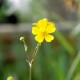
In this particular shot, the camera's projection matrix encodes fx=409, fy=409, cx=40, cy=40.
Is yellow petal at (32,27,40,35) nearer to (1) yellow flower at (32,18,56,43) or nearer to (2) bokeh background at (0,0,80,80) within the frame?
(1) yellow flower at (32,18,56,43)

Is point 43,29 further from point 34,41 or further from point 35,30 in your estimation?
point 34,41

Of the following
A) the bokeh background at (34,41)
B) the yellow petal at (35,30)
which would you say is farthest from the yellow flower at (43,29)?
the bokeh background at (34,41)

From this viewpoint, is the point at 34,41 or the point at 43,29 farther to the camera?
the point at 34,41

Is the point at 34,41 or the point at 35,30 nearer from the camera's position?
the point at 35,30

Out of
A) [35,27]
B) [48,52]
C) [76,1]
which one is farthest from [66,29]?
[35,27]

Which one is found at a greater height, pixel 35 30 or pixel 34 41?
pixel 35 30

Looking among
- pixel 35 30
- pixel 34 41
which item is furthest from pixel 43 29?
pixel 34 41

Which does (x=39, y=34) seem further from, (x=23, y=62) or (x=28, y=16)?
(x=28, y=16)

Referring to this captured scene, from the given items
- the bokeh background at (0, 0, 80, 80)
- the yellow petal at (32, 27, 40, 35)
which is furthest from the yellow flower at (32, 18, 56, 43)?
the bokeh background at (0, 0, 80, 80)

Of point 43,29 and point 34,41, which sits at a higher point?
point 43,29
